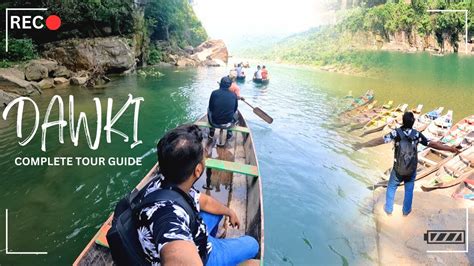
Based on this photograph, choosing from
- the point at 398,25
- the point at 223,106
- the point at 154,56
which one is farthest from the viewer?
the point at 398,25

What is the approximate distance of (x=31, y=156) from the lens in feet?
25.0

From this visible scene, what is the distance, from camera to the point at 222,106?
21.3ft

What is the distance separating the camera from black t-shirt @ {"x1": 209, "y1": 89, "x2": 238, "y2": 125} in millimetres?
6395

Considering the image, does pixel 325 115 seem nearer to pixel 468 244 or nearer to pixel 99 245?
pixel 468 244

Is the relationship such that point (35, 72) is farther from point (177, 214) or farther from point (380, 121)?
point (177, 214)

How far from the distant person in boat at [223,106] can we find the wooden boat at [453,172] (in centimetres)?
386

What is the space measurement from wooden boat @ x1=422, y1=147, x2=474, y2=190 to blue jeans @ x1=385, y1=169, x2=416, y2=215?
4.35 ft

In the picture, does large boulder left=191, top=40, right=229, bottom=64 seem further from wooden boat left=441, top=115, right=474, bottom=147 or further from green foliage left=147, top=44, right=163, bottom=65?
wooden boat left=441, top=115, right=474, bottom=147

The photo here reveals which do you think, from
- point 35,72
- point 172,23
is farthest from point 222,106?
point 172,23

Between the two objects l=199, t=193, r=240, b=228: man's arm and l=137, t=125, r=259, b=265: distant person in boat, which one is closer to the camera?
l=137, t=125, r=259, b=265: distant person in boat

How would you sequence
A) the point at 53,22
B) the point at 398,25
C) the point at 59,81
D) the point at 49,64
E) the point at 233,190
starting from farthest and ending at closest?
the point at 398,25, the point at 53,22, the point at 49,64, the point at 59,81, the point at 233,190

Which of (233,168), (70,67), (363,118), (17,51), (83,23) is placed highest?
(83,23)

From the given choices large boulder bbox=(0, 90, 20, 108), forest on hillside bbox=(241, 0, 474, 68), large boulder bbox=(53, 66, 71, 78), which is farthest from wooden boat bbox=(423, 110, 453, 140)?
forest on hillside bbox=(241, 0, 474, 68)

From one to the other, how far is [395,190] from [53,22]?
21089 millimetres
